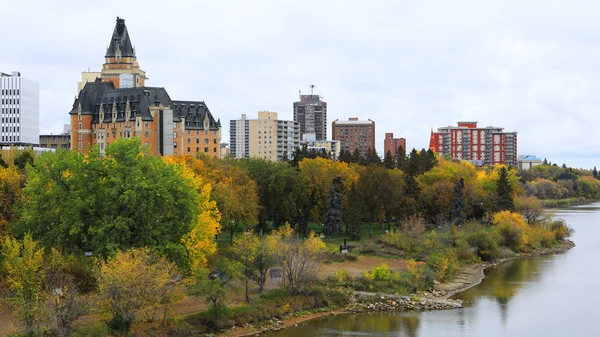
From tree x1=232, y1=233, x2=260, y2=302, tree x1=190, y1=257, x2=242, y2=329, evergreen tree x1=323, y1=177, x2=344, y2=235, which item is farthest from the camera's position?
evergreen tree x1=323, y1=177, x2=344, y2=235

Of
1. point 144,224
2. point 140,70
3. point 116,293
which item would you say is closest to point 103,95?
point 140,70

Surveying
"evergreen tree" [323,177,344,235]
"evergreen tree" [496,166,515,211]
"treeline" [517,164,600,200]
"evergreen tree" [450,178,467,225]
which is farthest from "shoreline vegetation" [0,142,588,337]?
"treeline" [517,164,600,200]

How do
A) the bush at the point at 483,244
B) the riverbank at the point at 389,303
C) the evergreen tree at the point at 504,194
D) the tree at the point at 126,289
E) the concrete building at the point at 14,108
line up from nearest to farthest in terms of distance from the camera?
the tree at the point at 126,289 → the riverbank at the point at 389,303 → the bush at the point at 483,244 → the evergreen tree at the point at 504,194 → the concrete building at the point at 14,108

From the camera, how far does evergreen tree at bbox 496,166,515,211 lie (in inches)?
3558

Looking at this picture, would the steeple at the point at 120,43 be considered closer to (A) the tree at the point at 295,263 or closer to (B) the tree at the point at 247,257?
(A) the tree at the point at 295,263

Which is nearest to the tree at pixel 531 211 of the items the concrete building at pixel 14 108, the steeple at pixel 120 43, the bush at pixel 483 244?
the bush at pixel 483 244

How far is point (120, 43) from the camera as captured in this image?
380 ft

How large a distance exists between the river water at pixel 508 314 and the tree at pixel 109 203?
9008 mm

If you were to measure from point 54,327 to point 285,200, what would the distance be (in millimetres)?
39202

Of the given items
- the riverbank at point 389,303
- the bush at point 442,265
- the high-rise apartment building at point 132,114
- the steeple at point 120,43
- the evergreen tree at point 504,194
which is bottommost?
the riverbank at point 389,303

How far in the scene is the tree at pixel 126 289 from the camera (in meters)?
36.9

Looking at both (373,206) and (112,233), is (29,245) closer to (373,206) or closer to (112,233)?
(112,233)

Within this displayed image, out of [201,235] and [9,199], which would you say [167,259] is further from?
[9,199]

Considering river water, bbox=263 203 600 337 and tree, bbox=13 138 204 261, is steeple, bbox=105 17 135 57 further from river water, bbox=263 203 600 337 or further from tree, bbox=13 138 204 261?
tree, bbox=13 138 204 261
